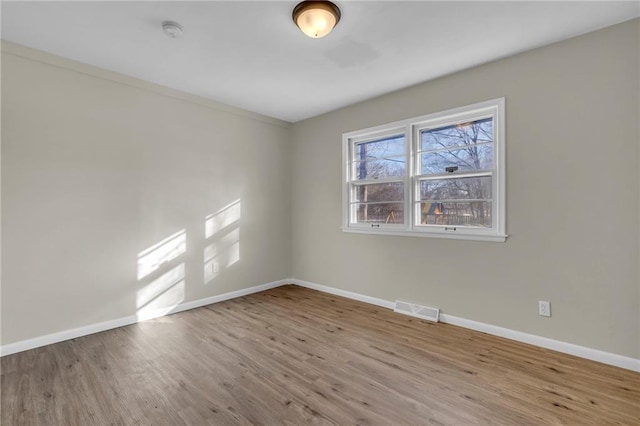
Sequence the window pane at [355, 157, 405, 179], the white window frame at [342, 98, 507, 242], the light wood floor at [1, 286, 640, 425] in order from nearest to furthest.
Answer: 1. the light wood floor at [1, 286, 640, 425]
2. the white window frame at [342, 98, 507, 242]
3. the window pane at [355, 157, 405, 179]

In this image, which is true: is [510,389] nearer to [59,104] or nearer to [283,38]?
[283,38]

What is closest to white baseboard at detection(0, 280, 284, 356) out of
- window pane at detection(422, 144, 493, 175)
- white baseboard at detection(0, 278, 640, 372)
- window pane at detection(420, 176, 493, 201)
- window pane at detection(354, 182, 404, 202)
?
white baseboard at detection(0, 278, 640, 372)

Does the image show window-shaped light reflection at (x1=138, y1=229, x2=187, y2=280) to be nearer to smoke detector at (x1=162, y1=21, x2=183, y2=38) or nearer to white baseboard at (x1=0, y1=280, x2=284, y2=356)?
white baseboard at (x1=0, y1=280, x2=284, y2=356)

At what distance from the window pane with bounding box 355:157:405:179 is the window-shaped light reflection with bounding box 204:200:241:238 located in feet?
5.80

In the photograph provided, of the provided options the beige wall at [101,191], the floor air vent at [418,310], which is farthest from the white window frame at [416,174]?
the beige wall at [101,191]

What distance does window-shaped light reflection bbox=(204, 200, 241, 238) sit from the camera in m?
3.79

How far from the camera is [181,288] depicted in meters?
3.52

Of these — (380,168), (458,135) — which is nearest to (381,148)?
(380,168)

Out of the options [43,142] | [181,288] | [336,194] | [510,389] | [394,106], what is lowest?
[510,389]

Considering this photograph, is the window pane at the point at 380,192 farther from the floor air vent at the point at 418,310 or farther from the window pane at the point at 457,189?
the floor air vent at the point at 418,310

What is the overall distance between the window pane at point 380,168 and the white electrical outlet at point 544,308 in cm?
187

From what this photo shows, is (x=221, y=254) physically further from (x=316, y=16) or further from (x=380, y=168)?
(x=316, y=16)

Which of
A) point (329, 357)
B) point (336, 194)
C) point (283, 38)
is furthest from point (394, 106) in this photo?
point (329, 357)

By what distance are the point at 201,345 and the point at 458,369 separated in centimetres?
216
